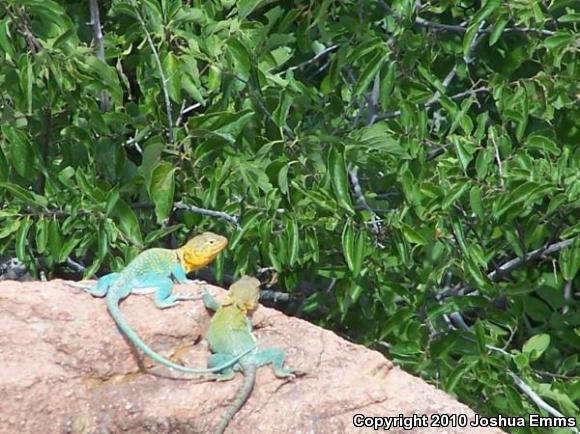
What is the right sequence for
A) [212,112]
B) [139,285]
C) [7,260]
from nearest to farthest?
1. [139,285]
2. [212,112]
3. [7,260]

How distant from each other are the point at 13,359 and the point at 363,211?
177 centimetres

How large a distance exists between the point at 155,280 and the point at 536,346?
1767 mm

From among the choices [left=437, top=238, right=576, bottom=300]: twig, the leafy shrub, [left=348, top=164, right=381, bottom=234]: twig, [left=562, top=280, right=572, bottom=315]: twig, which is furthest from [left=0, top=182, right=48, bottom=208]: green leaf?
[left=562, top=280, right=572, bottom=315]: twig

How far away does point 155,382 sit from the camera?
377cm

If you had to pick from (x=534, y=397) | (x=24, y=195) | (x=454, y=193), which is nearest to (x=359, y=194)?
(x=454, y=193)

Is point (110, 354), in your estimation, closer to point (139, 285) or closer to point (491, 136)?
point (139, 285)

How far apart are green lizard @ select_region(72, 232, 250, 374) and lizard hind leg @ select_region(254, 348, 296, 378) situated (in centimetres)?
9

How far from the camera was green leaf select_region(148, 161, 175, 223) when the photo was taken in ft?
15.3

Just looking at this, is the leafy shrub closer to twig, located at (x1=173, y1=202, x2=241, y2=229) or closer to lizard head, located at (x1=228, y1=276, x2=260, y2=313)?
twig, located at (x1=173, y1=202, x2=241, y2=229)

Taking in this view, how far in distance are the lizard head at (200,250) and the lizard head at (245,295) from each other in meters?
0.39

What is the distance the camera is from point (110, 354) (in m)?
3.80

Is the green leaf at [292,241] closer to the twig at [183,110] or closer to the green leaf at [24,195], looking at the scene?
the twig at [183,110]

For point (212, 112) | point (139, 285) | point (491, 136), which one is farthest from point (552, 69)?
point (139, 285)

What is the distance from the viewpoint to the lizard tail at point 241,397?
363 centimetres
